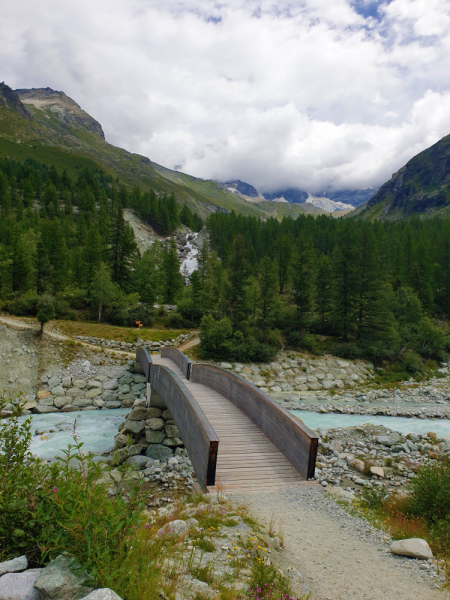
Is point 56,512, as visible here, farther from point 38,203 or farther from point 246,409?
point 38,203

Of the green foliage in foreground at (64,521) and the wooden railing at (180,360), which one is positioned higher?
the green foliage in foreground at (64,521)

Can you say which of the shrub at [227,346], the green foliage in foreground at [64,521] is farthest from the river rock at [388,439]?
the shrub at [227,346]

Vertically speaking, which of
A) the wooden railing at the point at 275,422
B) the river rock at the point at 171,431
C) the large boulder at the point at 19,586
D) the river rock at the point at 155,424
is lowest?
the river rock at the point at 171,431

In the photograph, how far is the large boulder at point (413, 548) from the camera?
18.1ft

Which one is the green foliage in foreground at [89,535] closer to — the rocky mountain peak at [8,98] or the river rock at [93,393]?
the river rock at [93,393]

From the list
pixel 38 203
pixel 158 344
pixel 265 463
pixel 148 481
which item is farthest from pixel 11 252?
pixel 38 203

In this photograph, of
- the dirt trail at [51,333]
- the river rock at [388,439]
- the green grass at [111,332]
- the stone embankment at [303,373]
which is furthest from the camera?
the green grass at [111,332]

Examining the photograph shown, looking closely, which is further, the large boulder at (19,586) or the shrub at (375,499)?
the shrub at (375,499)

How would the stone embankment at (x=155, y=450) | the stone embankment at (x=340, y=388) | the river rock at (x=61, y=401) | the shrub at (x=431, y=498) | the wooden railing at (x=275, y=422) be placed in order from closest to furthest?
the shrub at (x=431, y=498) < the wooden railing at (x=275, y=422) < the stone embankment at (x=155, y=450) < the river rock at (x=61, y=401) < the stone embankment at (x=340, y=388)

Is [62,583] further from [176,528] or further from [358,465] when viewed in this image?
[358,465]

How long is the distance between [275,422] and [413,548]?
5.99 m

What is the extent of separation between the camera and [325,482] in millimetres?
10156

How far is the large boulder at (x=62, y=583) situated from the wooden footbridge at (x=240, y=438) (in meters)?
6.06

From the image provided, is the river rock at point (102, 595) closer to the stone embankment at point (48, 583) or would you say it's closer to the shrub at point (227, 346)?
the stone embankment at point (48, 583)
